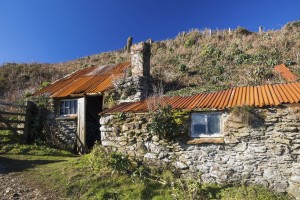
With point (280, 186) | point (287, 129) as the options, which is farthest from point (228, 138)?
point (280, 186)

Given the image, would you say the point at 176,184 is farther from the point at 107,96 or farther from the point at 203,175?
the point at 107,96

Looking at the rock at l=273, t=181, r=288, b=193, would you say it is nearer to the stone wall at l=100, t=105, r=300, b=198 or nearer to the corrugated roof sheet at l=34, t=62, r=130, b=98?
the stone wall at l=100, t=105, r=300, b=198

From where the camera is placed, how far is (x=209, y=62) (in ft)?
65.9

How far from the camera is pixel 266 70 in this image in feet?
55.1

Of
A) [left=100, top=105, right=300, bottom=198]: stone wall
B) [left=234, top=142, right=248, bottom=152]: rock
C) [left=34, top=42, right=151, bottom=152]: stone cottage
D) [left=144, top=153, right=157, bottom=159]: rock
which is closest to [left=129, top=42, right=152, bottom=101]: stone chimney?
[left=34, top=42, right=151, bottom=152]: stone cottage

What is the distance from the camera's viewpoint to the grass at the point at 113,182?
739 centimetres

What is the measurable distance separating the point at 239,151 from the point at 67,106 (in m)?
9.58

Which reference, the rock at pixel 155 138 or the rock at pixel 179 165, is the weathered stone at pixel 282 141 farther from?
the rock at pixel 155 138

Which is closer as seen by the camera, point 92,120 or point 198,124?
point 198,124

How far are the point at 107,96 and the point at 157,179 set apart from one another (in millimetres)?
5772

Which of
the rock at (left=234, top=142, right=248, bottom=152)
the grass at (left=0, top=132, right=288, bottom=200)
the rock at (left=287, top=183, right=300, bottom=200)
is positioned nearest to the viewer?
the rock at (left=287, top=183, right=300, bottom=200)

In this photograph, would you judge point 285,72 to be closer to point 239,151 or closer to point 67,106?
point 239,151

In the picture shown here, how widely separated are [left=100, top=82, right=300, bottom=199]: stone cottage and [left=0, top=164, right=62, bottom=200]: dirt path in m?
2.72

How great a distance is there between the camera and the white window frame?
1420 cm
